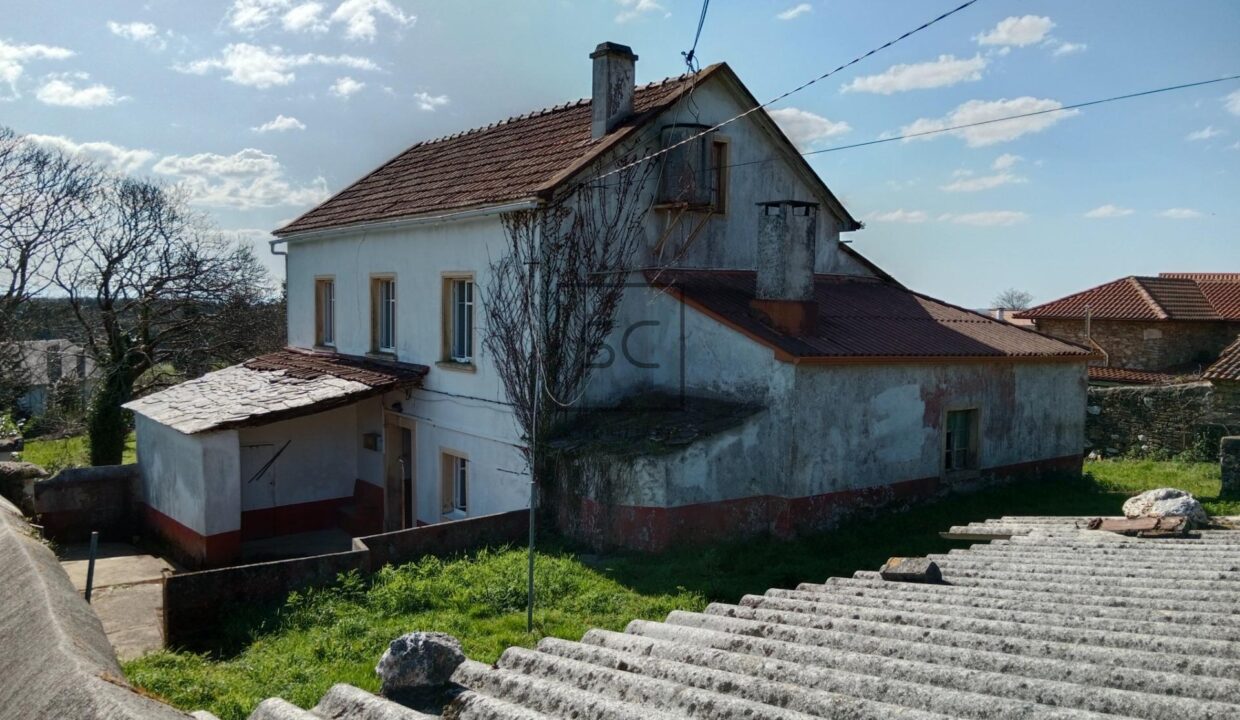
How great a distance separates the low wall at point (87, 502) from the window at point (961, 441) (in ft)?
51.2

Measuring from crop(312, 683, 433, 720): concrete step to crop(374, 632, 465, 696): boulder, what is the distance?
99mm

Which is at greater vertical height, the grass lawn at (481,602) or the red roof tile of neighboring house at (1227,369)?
the red roof tile of neighboring house at (1227,369)

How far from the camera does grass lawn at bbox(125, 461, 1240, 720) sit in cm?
808

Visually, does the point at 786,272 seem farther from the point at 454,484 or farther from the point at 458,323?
the point at 454,484

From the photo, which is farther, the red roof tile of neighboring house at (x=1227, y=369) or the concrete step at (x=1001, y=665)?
the red roof tile of neighboring house at (x=1227, y=369)

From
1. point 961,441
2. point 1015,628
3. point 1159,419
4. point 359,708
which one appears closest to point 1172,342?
point 1159,419

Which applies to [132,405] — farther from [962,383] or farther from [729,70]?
[962,383]

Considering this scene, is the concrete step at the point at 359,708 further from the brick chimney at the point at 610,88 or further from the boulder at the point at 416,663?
the brick chimney at the point at 610,88

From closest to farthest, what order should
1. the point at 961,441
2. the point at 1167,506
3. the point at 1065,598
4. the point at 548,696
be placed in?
1. the point at 548,696
2. the point at 1065,598
3. the point at 1167,506
4. the point at 961,441

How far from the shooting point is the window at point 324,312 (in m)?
20.0

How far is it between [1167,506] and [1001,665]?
607cm

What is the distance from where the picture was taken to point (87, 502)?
17016 mm

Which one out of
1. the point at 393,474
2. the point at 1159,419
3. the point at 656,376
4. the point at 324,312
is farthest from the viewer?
the point at 1159,419

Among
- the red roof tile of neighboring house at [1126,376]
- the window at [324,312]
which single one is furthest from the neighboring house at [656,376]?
the red roof tile of neighboring house at [1126,376]
